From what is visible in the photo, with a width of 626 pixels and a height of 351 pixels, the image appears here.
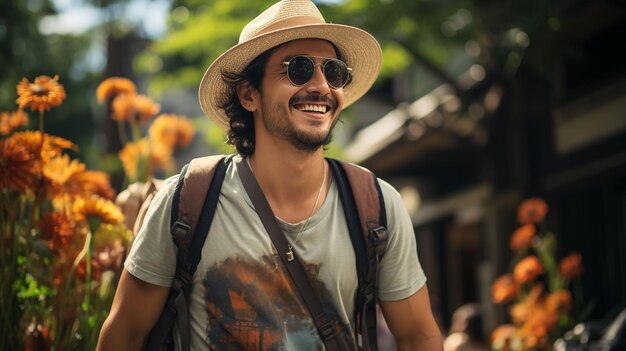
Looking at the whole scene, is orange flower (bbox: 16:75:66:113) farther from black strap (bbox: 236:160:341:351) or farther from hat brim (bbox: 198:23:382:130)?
black strap (bbox: 236:160:341:351)

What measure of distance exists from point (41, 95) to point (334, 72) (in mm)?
1505

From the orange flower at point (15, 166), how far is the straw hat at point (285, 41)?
86 centimetres

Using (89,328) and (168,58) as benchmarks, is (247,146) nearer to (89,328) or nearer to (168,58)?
(89,328)

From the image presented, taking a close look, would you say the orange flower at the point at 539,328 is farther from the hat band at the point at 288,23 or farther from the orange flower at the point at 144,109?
the hat band at the point at 288,23

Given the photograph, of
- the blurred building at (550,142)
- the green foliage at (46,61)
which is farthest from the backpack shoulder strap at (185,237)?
the green foliage at (46,61)

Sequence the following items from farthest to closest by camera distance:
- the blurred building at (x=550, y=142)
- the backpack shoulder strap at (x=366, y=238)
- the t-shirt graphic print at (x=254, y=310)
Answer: the blurred building at (x=550, y=142) < the backpack shoulder strap at (x=366, y=238) < the t-shirt graphic print at (x=254, y=310)

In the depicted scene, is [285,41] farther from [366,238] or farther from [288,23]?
[366,238]

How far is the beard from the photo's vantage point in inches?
143

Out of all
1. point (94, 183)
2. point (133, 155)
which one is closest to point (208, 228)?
point (94, 183)

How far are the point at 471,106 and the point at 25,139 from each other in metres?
9.74

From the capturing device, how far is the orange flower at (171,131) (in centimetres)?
584

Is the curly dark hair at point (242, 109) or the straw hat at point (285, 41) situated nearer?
the straw hat at point (285, 41)

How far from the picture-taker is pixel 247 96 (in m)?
3.95

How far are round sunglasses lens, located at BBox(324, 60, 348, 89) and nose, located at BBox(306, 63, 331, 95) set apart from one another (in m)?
0.03
